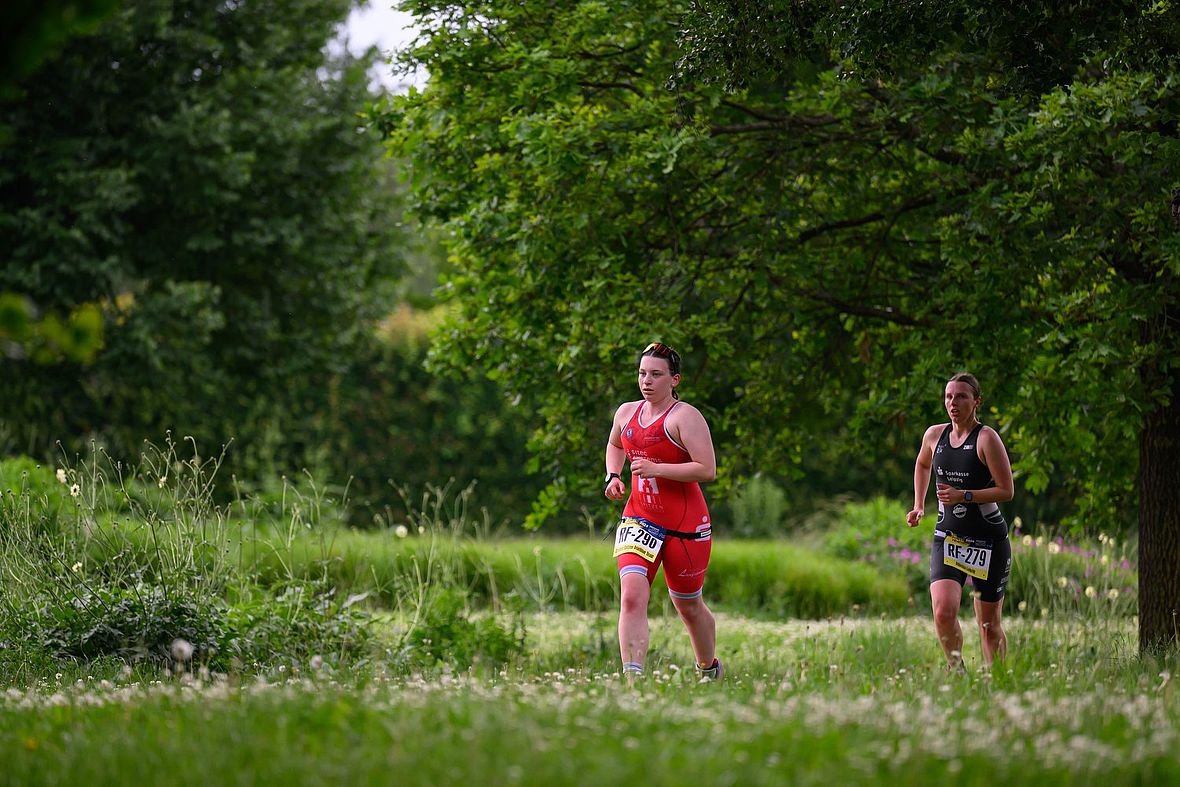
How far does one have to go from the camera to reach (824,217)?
28.8 feet

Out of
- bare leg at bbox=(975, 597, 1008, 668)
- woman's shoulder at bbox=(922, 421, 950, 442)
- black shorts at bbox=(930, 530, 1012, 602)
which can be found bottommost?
bare leg at bbox=(975, 597, 1008, 668)

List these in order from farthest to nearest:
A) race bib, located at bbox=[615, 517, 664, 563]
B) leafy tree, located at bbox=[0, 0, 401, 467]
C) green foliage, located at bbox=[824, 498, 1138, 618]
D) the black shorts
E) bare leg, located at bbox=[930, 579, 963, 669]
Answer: leafy tree, located at bbox=[0, 0, 401, 467]
green foliage, located at bbox=[824, 498, 1138, 618]
the black shorts
bare leg, located at bbox=[930, 579, 963, 669]
race bib, located at bbox=[615, 517, 664, 563]

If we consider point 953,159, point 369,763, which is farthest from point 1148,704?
point 953,159

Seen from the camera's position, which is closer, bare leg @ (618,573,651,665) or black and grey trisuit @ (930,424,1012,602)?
bare leg @ (618,573,651,665)

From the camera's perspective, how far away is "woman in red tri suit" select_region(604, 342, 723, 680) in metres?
6.29

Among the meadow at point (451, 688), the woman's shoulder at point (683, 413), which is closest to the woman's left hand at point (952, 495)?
the meadow at point (451, 688)

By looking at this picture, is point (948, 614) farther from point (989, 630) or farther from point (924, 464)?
point (924, 464)

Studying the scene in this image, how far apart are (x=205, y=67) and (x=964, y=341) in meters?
12.4

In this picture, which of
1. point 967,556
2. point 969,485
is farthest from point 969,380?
point 967,556

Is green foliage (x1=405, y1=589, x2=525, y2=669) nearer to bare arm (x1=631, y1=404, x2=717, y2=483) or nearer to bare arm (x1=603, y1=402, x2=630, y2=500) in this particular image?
bare arm (x1=603, y1=402, x2=630, y2=500)

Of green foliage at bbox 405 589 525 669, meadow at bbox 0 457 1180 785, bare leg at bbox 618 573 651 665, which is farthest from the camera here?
green foliage at bbox 405 589 525 669

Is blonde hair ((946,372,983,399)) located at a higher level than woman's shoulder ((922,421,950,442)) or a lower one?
higher

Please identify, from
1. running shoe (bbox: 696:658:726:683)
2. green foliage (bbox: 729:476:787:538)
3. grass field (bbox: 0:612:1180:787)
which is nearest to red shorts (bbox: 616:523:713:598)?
running shoe (bbox: 696:658:726:683)

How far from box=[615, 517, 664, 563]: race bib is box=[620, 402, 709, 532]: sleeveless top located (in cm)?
4
